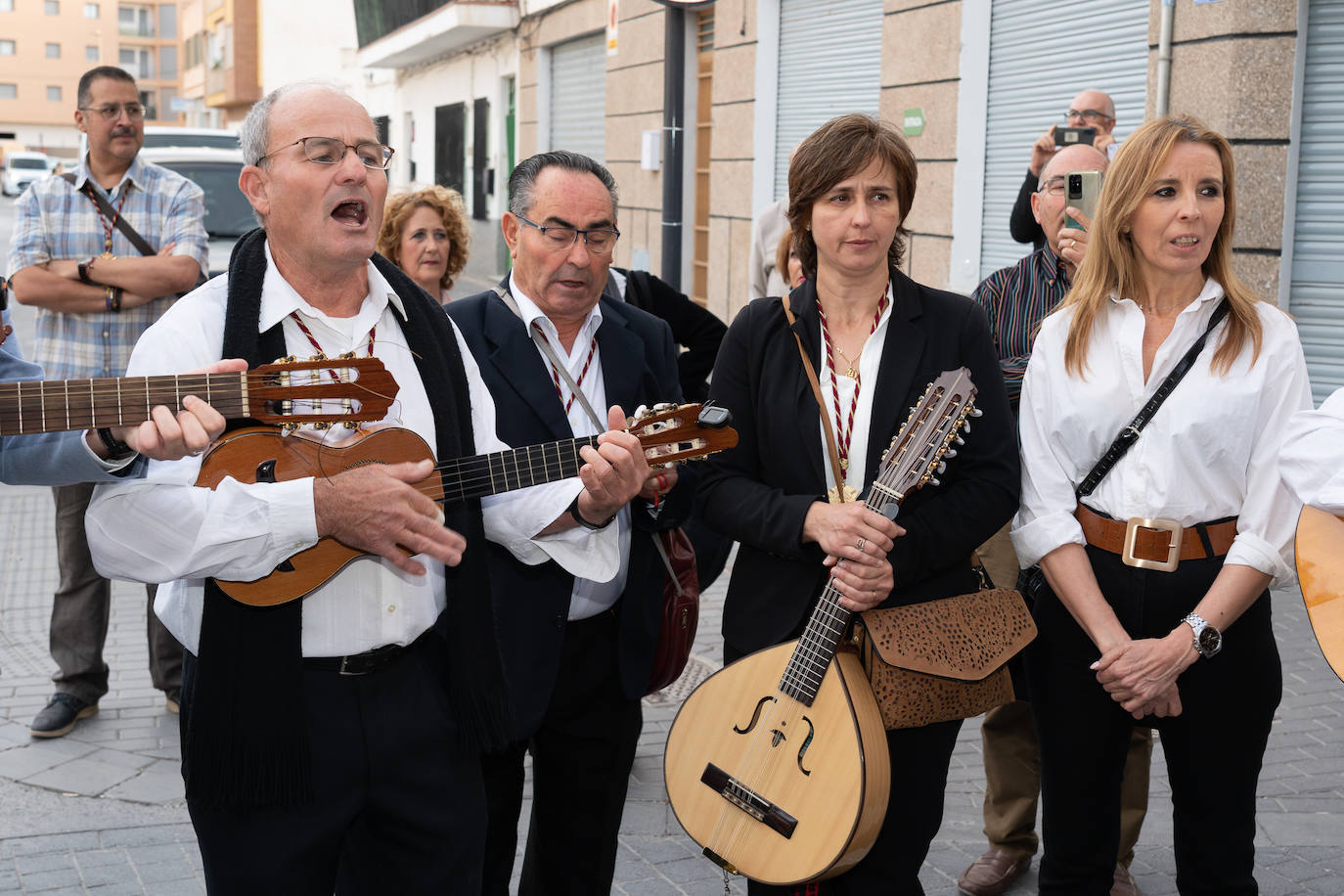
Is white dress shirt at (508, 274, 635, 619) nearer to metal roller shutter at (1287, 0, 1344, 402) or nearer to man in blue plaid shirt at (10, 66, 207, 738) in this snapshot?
man in blue plaid shirt at (10, 66, 207, 738)

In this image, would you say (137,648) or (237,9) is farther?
(237,9)

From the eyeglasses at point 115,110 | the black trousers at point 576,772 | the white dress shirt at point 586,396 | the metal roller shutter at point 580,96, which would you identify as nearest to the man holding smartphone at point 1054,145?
the white dress shirt at point 586,396

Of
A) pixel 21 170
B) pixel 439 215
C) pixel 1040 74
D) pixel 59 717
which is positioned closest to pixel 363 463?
pixel 439 215

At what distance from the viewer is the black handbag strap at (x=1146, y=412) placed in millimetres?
3291

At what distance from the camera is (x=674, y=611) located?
3547mm

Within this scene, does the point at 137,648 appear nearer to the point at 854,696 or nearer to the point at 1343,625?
the point at 854,696

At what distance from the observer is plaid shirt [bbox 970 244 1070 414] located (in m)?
4.30

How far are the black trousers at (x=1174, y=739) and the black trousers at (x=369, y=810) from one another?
1.50 meters

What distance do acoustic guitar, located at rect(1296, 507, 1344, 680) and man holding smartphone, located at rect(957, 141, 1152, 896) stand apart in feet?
4.25

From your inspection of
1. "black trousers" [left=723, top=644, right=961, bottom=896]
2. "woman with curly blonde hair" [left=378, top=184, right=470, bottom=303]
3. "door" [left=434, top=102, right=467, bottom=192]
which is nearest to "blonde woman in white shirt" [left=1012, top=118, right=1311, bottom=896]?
"black trousers" [left=723, top=644, right=961, bottom=896]

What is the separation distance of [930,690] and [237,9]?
52.2 m

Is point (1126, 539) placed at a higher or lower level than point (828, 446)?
lower

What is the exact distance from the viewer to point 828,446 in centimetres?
330

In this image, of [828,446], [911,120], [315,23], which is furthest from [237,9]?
[828,446]
